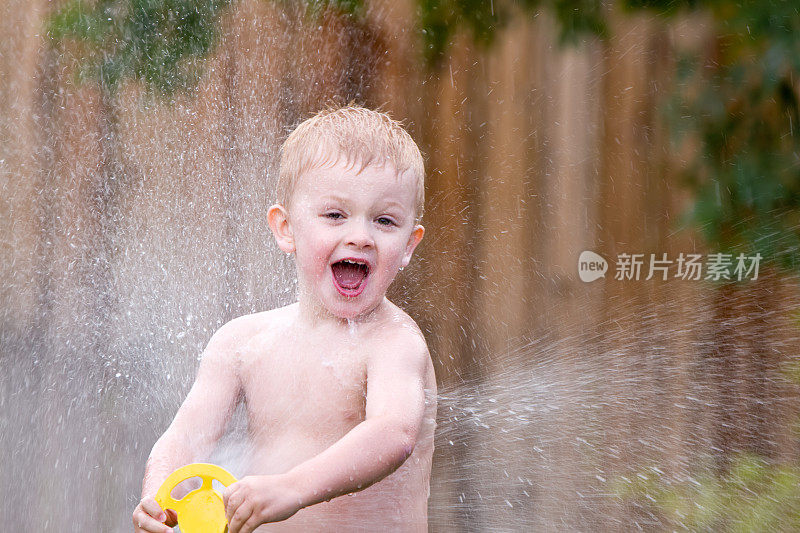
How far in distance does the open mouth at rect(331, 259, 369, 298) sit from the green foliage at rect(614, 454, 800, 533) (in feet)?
3.59

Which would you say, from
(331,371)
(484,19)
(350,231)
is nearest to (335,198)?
(350,231)

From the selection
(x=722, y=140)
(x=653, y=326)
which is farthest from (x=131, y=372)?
(x=722, y=140)

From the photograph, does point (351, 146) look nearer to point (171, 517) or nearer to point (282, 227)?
point (282, 227)

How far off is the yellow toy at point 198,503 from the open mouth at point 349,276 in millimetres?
344

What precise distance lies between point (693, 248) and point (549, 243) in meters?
0.33

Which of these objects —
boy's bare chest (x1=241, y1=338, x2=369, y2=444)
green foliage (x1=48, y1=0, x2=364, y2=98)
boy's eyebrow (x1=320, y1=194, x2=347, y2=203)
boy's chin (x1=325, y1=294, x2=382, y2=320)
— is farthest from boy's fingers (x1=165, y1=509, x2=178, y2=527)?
green foliage (x1=48, y1=0, x2=364, y2=98)

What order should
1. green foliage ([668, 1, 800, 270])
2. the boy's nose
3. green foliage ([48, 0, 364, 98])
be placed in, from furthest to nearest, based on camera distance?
1. green foliage ([48, 0, 364, 98])
2. green foliage ([668, 1, 800, 270])
3. the boy's nose

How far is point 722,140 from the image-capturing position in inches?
73.7

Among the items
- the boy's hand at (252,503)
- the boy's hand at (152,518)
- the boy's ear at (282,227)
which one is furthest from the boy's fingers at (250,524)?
the boy's ear at (282,227)

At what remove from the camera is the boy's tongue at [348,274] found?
1.35 meters

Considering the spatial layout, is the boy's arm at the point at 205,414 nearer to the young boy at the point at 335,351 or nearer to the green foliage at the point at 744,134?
the young boy at the point at 335,351

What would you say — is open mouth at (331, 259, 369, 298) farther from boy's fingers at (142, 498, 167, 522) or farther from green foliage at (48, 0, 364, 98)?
green foliage at (48, 0, 364, 98)

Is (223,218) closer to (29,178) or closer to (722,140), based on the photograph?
(29,178)

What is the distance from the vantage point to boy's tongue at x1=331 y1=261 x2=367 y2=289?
1.35 m
